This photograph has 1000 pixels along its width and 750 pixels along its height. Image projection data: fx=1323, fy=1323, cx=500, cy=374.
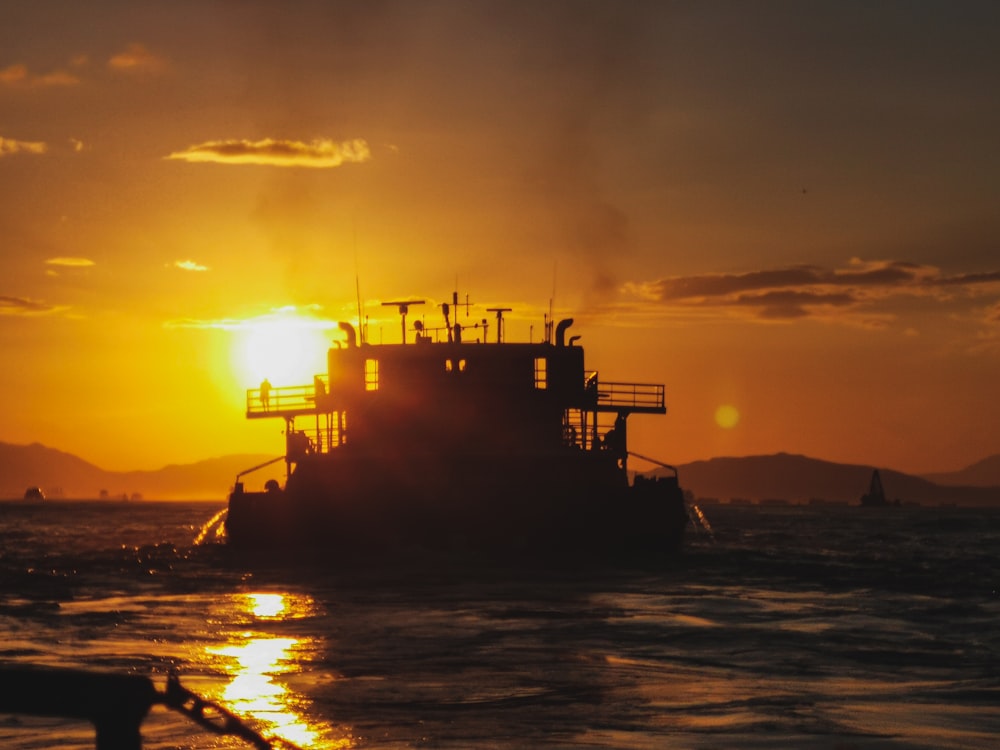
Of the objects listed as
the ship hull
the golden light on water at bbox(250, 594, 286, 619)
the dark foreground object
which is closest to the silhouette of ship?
the ship hull

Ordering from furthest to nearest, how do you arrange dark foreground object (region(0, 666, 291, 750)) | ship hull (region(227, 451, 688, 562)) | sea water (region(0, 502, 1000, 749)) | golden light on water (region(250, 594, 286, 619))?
ship hull (region(227, 451, 688, 562)) < golden light on water (region(250, 594, 286, 619)) < sea water (region(0, 502, 1000, 749)) < dark foreground object (region(0, 666, 291, 750))

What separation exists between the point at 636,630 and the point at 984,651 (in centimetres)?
601

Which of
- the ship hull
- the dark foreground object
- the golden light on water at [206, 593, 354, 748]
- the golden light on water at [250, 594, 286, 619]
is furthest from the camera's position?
the ship hull

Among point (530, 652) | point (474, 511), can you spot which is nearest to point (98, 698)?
point (530, 652)

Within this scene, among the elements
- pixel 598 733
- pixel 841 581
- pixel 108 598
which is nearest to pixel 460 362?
pixel 841 581

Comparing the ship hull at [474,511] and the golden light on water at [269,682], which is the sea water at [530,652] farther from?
the ship hull at [474,511]

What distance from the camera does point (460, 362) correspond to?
48906 millimetres

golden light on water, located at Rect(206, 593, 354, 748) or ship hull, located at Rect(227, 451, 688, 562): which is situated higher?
ship hull, located at Rect(227, 451, 688, 562)

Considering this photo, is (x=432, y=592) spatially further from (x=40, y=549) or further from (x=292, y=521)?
(x=40, y=549)

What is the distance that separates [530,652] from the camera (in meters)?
20.6

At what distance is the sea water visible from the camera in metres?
13.9

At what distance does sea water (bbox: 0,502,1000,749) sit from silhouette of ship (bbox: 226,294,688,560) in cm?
455

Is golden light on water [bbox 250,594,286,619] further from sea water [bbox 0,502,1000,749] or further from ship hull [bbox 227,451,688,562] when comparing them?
ship hull [bbox 227,451,688,562]

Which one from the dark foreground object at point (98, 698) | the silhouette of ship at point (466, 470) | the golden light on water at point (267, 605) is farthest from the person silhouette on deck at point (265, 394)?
the dark foreground object at point (98, 698)
